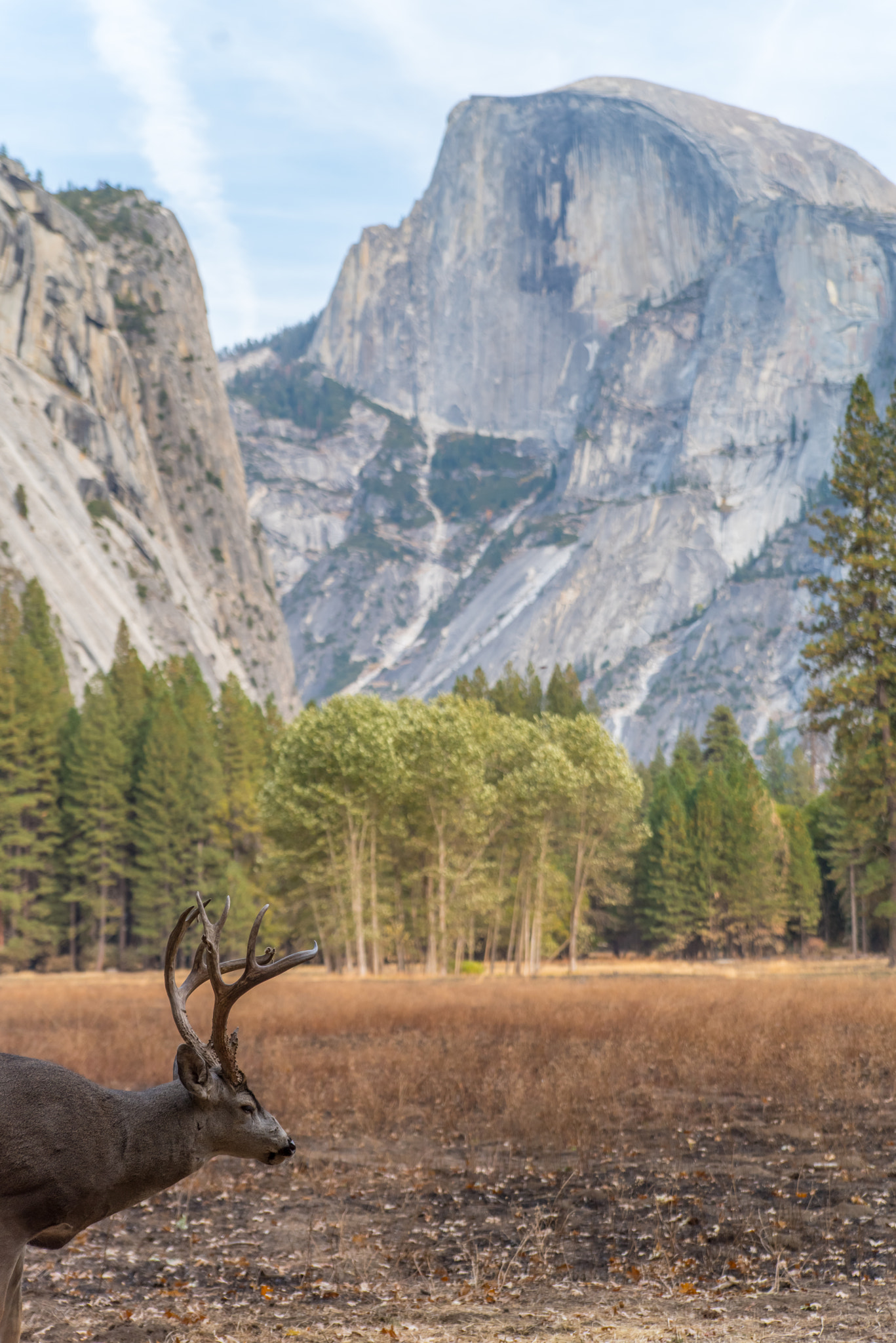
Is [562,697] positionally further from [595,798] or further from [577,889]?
[595,798]

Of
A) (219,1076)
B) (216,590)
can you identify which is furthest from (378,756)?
(216,590)

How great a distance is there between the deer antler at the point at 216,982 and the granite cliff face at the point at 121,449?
87.7 meters

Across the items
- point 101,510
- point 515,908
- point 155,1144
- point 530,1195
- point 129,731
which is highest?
point 101,510

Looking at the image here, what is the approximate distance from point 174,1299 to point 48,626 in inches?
2961

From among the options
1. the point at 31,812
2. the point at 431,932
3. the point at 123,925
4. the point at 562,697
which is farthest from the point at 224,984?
the point at 562,697

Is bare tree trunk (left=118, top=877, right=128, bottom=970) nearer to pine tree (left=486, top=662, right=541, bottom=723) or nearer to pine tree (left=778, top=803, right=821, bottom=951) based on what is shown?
pine tree (left=486, top=662, right=541, bottom=723)

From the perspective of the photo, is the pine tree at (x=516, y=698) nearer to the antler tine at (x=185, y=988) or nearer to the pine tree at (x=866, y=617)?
the pine tree at (x=866, y=617)

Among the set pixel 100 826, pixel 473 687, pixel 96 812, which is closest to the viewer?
pixel 96 812

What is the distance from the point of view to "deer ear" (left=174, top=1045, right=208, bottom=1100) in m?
6.12

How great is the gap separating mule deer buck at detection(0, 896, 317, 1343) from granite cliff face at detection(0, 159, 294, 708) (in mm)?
87752

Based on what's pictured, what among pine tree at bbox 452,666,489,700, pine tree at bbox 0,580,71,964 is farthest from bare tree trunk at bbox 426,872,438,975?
pine tree at bbox 452,666,489,700

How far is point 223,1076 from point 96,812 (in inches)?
2327

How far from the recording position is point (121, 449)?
129 meters

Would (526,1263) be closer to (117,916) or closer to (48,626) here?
(117,916)
